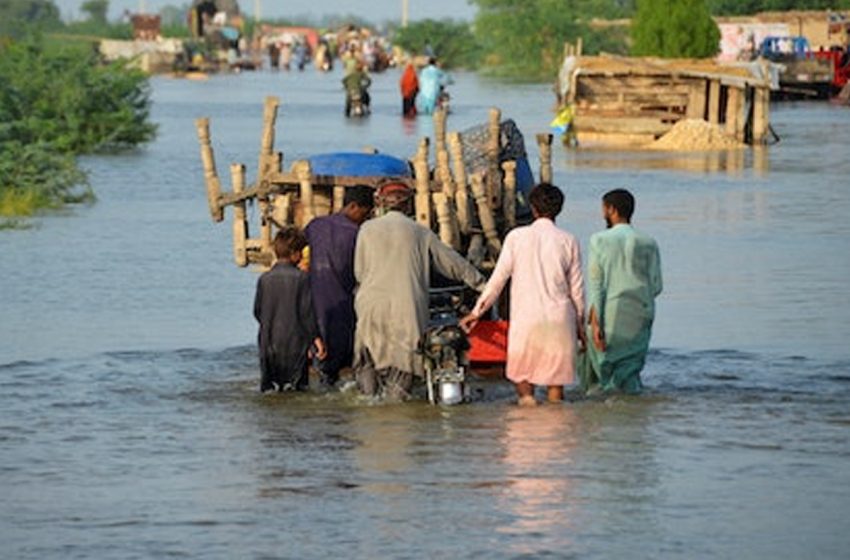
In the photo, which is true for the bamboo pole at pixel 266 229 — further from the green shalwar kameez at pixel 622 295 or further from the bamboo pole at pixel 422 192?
the green shalwar kameez at pixel 622 295

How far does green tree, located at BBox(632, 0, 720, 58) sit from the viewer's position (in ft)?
172

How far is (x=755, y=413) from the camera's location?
1295cm

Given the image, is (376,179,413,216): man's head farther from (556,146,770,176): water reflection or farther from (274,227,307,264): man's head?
(556,146,770,176): water reflection

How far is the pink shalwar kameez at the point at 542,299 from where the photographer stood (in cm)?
1249

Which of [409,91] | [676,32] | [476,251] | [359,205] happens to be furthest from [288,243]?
[676,32]

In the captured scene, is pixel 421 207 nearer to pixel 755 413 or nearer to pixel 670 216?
pixel 755 413

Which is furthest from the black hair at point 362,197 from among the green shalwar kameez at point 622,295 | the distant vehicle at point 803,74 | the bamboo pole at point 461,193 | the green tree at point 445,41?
the green tree at point 445,41

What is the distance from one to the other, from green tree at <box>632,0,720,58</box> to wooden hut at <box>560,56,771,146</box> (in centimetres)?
1152

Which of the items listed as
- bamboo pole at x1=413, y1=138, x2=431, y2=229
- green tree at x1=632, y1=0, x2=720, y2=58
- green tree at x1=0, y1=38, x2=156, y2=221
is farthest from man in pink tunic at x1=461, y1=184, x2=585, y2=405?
green tree at x1=632, y1=0, x2=720, y2=58

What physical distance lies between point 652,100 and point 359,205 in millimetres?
27385

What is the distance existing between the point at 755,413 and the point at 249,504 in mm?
3557

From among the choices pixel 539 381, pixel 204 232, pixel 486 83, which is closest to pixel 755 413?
pixel 539 381

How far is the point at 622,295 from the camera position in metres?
12.9

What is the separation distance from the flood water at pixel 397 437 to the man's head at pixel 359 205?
973 millimetres
